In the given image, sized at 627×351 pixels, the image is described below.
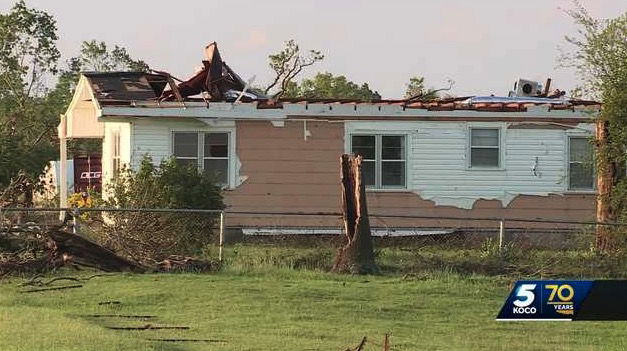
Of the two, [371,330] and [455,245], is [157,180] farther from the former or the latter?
[371,330]

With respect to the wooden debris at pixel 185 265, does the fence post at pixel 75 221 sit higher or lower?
higher

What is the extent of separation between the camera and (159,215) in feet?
53.2

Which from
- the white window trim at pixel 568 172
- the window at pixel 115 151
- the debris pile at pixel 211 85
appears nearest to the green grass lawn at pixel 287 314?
the debris pile at pixel 211 85

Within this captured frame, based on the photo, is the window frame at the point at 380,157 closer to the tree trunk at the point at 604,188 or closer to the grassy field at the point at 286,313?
the tree trunk at the point at 604,188

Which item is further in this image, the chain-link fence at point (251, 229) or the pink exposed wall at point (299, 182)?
the pink exposed wall at point (299, 182)

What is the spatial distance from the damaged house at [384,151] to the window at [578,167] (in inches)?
0.8

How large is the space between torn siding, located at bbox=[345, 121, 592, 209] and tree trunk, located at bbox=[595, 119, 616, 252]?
434 cm

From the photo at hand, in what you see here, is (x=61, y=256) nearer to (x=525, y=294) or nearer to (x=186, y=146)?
(x=186, y=146)

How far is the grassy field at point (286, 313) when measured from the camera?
387 inches

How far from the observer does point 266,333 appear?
1040cm

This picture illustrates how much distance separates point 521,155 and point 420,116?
2280 millimetres

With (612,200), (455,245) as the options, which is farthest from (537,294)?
(455,245)

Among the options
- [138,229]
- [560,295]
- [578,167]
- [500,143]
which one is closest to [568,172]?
[578,167]

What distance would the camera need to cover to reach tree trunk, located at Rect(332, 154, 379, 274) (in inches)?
603
